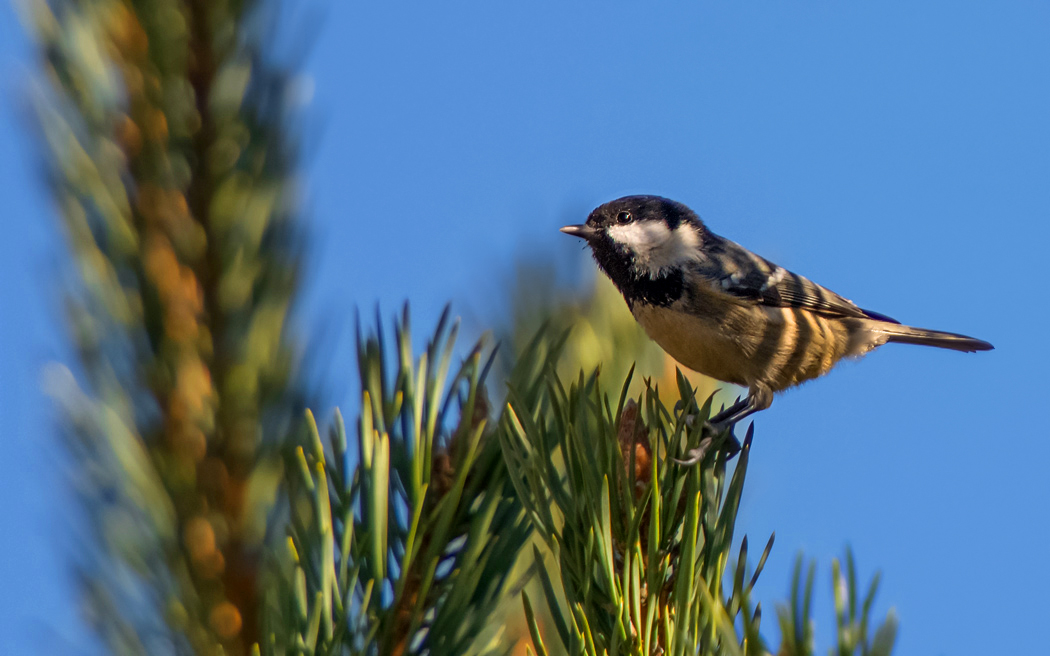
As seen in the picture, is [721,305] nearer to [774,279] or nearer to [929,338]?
[774,279]

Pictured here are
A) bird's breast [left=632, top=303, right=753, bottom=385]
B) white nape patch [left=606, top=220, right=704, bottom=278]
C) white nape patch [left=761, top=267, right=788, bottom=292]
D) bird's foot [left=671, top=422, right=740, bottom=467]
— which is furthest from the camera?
white nape patch [left=761, top=267, right=788, bottom=292]

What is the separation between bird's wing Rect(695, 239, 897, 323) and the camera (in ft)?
9.32

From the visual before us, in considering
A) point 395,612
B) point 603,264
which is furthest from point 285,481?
point 603,264

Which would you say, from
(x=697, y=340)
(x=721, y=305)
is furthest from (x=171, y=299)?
(x=721, y=305)

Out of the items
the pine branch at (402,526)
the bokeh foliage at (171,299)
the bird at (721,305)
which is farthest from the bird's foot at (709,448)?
Result: the bird at (721,305)

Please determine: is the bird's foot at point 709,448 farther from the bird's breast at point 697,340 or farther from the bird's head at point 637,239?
the bird's head at point 637,239

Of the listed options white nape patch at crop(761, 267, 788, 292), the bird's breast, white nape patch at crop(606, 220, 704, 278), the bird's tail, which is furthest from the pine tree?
the bird's tail

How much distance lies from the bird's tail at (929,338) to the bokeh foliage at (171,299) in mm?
2703

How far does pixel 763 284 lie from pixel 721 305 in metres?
0.33

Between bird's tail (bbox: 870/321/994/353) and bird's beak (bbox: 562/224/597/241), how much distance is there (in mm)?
1204

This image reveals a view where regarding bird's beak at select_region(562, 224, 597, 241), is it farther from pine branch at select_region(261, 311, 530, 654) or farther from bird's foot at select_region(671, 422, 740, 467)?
pine branch at select_region(261, 311, 530, 654)

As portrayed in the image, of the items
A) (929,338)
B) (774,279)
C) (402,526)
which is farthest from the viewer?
(929,338)

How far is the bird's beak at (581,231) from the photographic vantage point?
291 centimetres

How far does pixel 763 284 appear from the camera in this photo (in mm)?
2975
